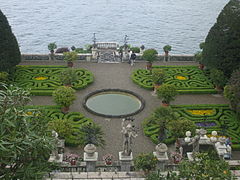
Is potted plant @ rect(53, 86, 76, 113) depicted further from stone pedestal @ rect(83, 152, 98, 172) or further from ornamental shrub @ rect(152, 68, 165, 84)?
stone pedestal @ rect(83, 152, 98, 172)

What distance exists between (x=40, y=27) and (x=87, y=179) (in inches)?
2419

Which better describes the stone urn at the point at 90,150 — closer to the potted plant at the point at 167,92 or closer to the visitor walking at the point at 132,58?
the potted plant at the point at 167,92

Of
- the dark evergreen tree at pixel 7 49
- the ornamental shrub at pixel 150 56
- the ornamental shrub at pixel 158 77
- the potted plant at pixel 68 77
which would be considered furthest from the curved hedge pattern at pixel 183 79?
the dark evergreen tree at pixel 7 49

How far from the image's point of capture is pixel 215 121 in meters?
30.7

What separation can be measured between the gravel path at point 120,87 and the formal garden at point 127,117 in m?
0.08

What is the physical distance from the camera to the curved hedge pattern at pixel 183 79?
119 feet

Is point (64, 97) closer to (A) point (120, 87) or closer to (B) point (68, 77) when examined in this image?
(B) point (68, 77)

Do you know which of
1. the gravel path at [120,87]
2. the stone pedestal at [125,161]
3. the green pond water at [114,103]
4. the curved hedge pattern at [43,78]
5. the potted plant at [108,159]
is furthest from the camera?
the curved hedge pattern at [43,78]

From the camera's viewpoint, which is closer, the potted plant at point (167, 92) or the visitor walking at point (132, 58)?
the potted plant at point (167, 92)

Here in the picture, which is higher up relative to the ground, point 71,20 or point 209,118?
point 71,20

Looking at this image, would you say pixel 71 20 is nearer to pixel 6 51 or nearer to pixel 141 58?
pixel 141 58

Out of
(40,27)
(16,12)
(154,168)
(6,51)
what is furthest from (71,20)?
(154,168)

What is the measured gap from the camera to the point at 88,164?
21781 mm

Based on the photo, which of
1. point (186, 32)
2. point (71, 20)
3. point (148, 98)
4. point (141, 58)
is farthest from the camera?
point (71, 20)
